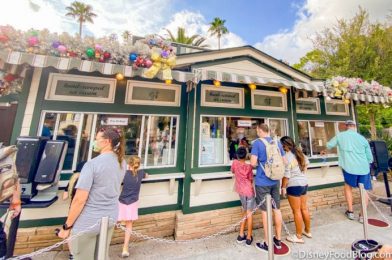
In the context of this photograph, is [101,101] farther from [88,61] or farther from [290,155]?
[290,155]

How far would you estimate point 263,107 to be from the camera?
4527mm

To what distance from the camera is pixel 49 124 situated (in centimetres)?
314

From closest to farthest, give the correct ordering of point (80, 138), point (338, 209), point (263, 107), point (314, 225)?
1. point (80, 138)
2. point (314, 225)
3. point (263, 107)
4. point (338, 209)

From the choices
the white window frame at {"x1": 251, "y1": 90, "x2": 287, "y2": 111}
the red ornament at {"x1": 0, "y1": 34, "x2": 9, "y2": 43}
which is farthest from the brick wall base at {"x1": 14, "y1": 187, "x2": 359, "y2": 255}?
the red ornament at {"x1": 0, "y1": 34, "x2": 9, "y2": 43}

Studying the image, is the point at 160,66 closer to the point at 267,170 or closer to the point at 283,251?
the point at 267,170

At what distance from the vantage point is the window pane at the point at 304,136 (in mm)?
5074

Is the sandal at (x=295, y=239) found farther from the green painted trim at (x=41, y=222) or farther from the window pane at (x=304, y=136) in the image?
the green painted trim at (x=41, y=222)

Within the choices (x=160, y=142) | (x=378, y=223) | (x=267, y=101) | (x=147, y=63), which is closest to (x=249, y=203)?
(x=160, y=142)

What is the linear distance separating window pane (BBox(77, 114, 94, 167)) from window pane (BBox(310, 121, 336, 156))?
5.75 m

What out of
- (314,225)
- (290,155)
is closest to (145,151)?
(290,155)

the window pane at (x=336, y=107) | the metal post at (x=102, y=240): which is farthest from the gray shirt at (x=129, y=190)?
the window pane at (x=336, y=107)

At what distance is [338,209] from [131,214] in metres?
5.34

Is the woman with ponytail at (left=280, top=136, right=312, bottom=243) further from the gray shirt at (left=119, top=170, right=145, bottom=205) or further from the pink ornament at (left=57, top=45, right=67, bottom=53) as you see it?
the pink ornament at (left=57, top=45, right=67, bottom=53)

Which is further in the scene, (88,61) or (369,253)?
(88,61)
